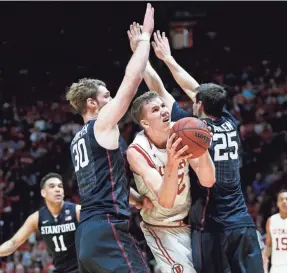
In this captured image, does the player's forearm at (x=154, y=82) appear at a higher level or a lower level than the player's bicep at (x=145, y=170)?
higher

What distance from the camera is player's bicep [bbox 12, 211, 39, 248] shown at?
6840mm

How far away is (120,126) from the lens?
13.8 metres

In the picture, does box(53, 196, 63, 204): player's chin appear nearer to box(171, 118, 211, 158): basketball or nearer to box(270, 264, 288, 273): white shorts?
box(270, 264, 288, 273): white shorts

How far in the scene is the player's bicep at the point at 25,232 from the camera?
6840mm

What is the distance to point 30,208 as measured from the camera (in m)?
11.8

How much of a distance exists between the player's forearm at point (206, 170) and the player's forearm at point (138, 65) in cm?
67

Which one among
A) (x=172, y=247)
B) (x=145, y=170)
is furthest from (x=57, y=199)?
(x=145, y=170)

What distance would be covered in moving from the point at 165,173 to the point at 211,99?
3.79ft

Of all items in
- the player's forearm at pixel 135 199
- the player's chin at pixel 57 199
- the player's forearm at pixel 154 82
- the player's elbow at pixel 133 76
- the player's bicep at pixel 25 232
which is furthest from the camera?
the player's chin at pixel 57 199

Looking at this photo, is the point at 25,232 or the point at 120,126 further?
the point at 120,126

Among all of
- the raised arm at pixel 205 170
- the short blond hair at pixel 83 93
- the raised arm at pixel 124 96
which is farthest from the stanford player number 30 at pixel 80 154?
the raised arm at pixel 205 170

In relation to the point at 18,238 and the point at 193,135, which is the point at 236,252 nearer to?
the point at 193,135

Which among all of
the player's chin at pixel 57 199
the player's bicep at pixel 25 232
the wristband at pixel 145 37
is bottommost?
the player's bicep at pixel 25 232

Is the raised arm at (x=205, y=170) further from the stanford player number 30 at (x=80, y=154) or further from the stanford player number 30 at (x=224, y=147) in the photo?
the stanford player number 30 at (x=80, y=154)
